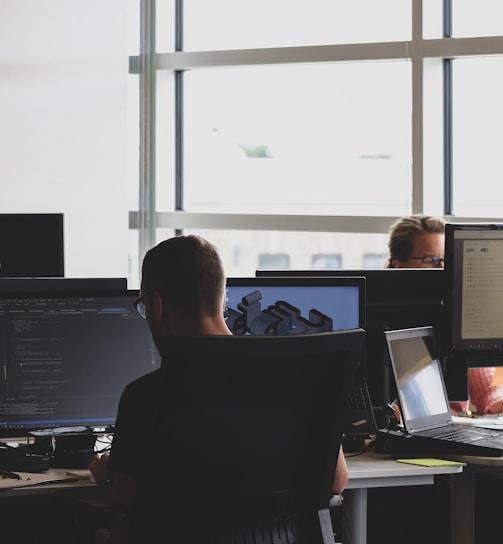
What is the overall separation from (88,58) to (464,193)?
213 centimetres

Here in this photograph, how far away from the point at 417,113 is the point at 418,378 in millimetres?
2780

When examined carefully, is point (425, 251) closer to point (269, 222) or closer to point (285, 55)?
point (269, 222)

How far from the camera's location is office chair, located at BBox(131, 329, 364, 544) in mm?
2004

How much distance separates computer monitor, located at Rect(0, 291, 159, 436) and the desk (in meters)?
0.64

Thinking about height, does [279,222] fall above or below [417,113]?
below

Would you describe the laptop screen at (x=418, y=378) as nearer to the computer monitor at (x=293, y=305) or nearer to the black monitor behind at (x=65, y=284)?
the computer monitor at (x=293, y=305)

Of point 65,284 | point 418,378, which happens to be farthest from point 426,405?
point 65,284

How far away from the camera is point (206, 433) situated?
2039mm

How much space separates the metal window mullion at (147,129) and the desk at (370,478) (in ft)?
11.8

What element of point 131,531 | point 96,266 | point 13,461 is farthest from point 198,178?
point 131,531

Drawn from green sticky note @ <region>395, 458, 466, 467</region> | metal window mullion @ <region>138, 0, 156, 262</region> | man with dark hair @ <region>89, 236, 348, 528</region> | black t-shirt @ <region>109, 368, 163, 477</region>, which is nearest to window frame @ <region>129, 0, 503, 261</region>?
metal window mullion @ <region>138, 0, 156, 262</region>

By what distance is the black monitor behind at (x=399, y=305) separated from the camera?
3215 millimetres

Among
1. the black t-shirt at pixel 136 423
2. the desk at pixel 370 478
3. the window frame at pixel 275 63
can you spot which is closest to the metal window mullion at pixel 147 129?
the window frame at pixel 275 63

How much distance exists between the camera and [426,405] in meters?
3.11
